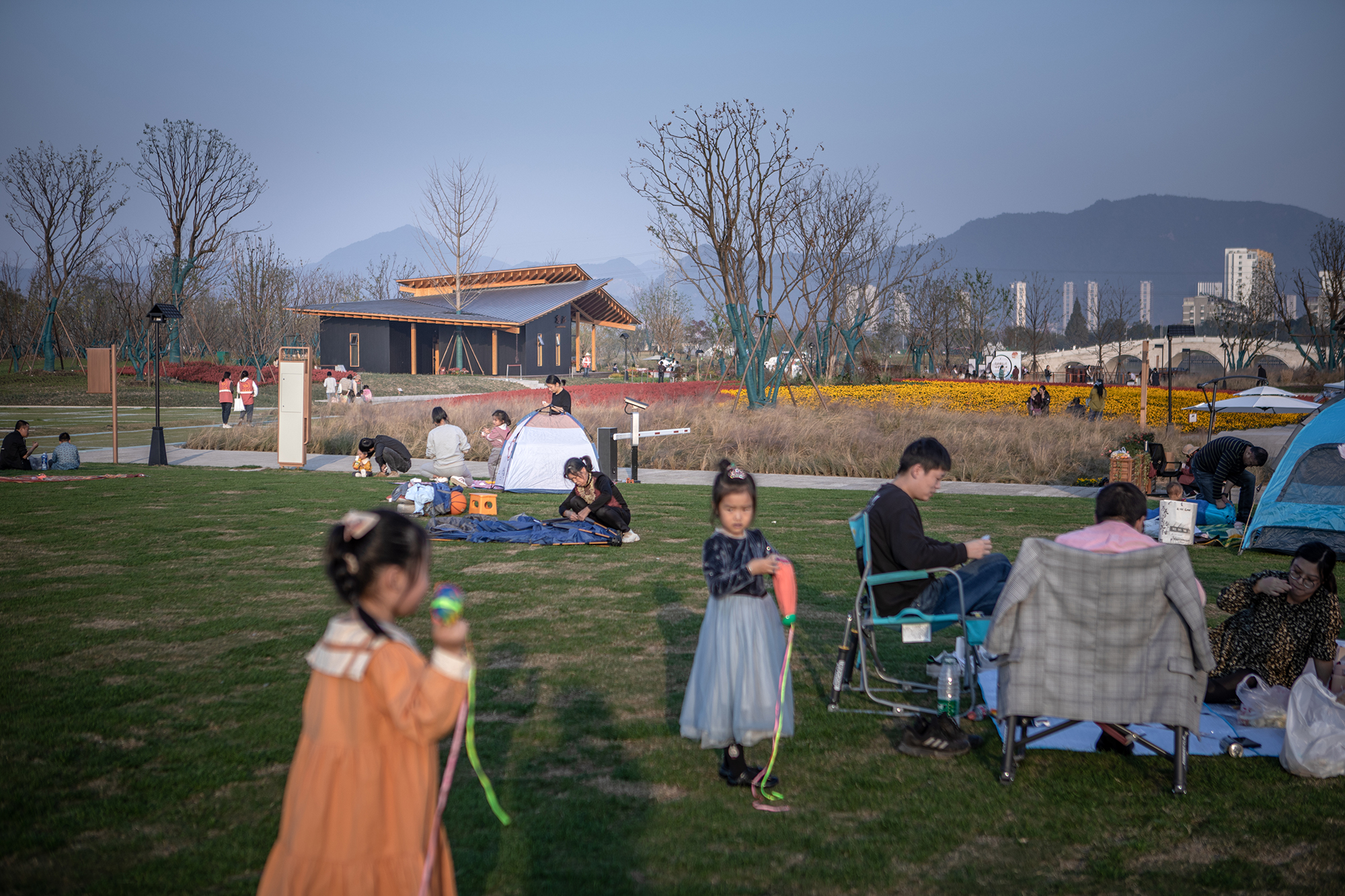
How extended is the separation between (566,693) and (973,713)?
2227 millimetres

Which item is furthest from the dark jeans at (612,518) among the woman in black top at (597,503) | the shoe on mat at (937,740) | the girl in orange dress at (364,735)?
the girl in orange dress at (364,735)

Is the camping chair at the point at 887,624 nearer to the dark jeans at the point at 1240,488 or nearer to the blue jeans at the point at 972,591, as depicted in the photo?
the blue jeans at the point at 972,591

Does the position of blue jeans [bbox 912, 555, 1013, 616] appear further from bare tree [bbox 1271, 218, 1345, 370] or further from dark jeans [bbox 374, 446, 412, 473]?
bare tree [bbox 1271, 218, 1345, 370]

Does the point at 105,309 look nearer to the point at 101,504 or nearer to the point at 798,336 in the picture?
the point at 798,336

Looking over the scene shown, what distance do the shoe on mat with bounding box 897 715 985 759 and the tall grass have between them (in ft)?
42.0

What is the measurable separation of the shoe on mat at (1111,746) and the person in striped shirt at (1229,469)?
8347 mm

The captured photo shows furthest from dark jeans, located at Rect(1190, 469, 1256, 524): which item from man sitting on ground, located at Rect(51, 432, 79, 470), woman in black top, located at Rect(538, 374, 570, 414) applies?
man sitting on ground, located at Rect(51, 432, 79, 470)

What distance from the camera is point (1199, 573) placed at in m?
8.80

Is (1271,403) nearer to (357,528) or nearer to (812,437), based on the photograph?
(812,437)

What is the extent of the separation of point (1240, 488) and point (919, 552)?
385 inches

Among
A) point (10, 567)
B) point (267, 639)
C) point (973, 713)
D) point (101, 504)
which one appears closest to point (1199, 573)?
point (973, 713)

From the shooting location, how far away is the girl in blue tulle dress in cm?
392

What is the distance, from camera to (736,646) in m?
3.92

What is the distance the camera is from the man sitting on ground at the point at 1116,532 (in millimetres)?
3998
